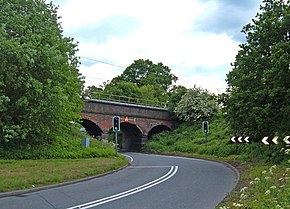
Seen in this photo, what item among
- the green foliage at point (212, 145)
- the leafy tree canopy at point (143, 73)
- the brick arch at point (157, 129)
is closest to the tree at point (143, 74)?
the leafy tree canopy at point (143, 73)

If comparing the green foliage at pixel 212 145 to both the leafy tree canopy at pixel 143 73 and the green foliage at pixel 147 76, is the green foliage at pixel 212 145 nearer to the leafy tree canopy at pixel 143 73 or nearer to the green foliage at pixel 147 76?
the green foliage at pixel 147 76

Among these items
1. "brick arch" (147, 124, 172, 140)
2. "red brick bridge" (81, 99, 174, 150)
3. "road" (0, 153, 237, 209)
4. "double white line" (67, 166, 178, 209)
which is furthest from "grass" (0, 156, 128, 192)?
"brick arch" (147, 124, 172, 140)

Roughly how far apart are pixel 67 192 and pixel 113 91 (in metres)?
61.4

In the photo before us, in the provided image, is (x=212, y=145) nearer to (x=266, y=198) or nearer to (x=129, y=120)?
(x=129, y=120)

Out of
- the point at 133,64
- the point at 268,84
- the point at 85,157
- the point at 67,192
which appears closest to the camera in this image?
the point at 67,192

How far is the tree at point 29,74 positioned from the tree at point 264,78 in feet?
33.4

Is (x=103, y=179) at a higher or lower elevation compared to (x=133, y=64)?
lower

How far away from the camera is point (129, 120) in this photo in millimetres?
45312

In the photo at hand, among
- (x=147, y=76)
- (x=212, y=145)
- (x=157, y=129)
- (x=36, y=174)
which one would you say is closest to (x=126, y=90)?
(x=147, y=76)

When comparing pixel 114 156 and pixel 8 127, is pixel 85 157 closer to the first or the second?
pixel 114 156

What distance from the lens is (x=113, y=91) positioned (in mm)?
73438

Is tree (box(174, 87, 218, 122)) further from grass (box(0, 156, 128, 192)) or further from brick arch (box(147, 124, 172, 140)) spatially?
grass (box(0, 156, 128, 192))

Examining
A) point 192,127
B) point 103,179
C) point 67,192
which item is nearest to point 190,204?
point 67,192

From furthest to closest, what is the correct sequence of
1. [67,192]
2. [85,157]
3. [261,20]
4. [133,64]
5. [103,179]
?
[133,64]
[85,157]
[261,20]
[103,179]
[67,192]
